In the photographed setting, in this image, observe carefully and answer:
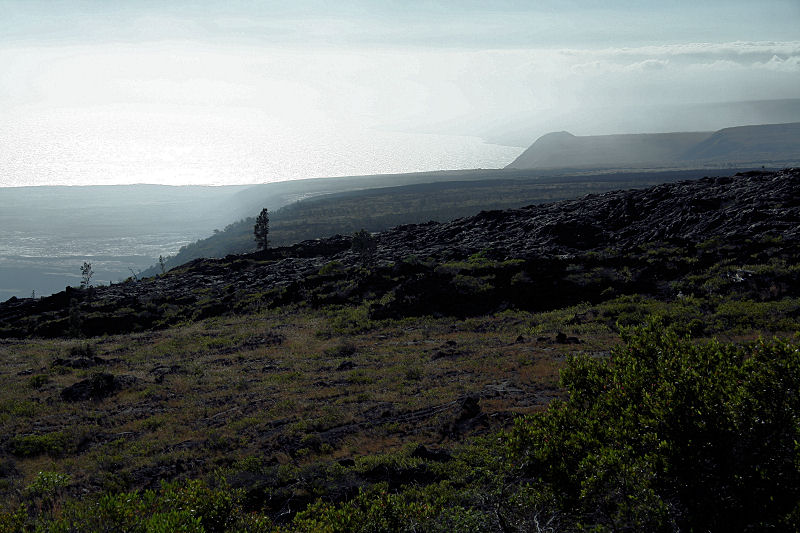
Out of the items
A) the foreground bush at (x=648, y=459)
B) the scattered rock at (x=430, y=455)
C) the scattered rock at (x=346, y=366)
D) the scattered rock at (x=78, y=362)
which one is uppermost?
the foreground bush at (x=648, y=459)

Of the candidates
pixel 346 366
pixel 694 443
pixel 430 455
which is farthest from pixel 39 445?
pixel 694 443

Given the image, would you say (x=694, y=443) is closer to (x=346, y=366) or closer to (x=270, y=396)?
(x=270, y=396)

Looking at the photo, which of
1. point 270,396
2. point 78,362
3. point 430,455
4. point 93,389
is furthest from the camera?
point 78,362

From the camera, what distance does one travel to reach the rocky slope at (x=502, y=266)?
48938 mm

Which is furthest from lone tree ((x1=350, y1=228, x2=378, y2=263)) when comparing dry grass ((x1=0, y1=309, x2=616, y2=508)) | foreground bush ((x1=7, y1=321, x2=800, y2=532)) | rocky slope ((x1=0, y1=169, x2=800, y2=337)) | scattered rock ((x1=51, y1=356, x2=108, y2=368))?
foreground bush ((x1=7, y1=321, x2=800, y2=532))

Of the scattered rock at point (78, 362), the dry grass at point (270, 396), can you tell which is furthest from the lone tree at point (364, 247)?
the scattered rock at point (78, 362)

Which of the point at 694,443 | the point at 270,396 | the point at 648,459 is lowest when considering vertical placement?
the point at 270,396

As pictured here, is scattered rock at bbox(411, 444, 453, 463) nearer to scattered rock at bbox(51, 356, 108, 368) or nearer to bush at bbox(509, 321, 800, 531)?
bush at bbox(509, 321, 800, 531)

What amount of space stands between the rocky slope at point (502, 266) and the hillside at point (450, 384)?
40cm

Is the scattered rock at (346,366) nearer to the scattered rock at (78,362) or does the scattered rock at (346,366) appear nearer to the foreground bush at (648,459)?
the scattered rock at (78,362)

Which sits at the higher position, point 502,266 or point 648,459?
point 648,459

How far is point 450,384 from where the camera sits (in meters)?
28.0

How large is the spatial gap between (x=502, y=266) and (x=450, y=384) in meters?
31.1

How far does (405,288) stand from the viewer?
54.7m
